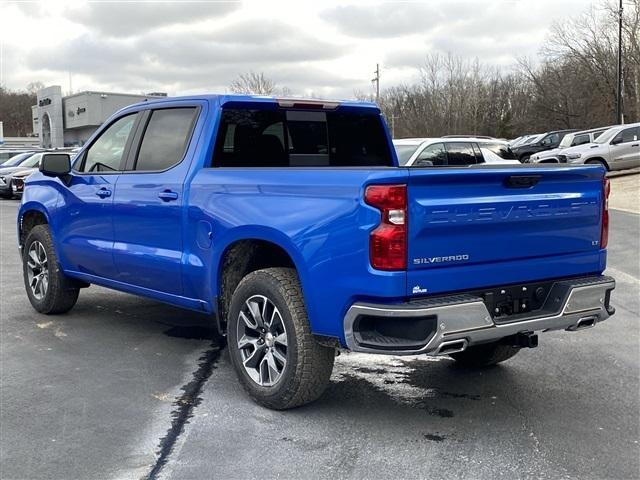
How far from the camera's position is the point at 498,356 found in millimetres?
5234

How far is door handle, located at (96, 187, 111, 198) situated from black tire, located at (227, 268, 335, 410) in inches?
73.6

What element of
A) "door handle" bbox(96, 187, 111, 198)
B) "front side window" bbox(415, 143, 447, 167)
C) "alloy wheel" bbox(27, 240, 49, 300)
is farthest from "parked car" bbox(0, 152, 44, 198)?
"door handle" bbox(96, 187, 111, 198)

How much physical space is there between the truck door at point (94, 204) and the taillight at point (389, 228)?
2.91 meters

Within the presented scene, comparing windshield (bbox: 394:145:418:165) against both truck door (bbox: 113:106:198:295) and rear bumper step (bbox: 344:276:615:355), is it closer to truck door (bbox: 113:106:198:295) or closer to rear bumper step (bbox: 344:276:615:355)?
truck door (bbox: 113:106:198:295)

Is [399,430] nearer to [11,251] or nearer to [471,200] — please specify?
[471,200]

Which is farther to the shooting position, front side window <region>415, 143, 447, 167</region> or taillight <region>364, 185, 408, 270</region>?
front side window <region>415, 143, 447, 167</region>

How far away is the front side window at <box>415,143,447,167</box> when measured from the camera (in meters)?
13.6

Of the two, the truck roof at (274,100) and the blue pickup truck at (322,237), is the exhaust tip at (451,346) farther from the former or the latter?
the truck roof at (274,100)

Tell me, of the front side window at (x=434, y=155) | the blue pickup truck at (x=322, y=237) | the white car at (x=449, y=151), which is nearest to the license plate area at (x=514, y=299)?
the blue pickup truck at (x=322, y=237)

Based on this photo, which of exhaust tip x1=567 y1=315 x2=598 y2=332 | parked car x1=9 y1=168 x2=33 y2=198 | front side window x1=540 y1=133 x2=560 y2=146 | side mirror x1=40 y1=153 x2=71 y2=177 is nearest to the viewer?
exhaust tip x1=567 y1=315 x2=598 y2=332

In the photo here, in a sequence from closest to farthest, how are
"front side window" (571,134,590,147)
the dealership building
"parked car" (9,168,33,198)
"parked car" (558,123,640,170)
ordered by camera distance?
1. "parked car" (9,168,33,198)
2. "parked car" (558,123,640,170)
3. "front side window" (571,134,590,147)
4. the dealership building

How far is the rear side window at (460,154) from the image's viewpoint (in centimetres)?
1416

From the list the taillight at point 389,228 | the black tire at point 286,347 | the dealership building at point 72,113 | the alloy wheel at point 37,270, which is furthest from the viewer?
the dealership building at point 72,113

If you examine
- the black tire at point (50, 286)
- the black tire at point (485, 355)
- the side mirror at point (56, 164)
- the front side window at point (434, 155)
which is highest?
the front side window at point (434, 155)
